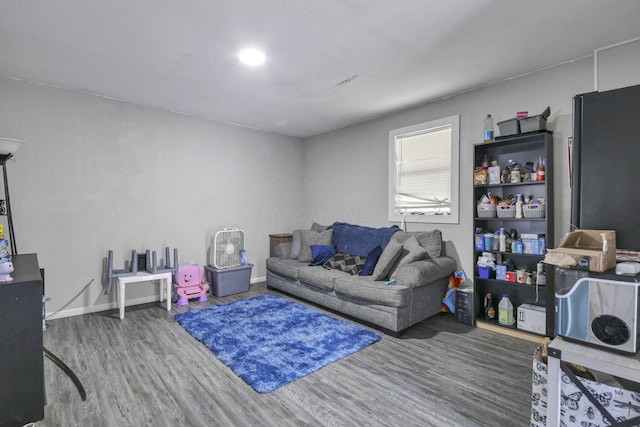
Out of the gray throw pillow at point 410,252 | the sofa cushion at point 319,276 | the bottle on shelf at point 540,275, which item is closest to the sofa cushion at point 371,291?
the sofa cushion at point 319,276

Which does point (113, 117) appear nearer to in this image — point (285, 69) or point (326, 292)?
point (285, 69)

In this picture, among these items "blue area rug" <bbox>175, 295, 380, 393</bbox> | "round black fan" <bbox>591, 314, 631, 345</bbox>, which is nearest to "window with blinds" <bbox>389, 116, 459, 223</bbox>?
"blue area rug" <bbox>175, 295, 380, 393</bbox>

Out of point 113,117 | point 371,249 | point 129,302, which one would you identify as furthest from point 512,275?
point 113,117

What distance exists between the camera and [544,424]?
4.97 feet

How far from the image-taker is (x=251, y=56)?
2715mm

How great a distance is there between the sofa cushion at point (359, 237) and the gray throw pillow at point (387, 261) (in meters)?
0.43

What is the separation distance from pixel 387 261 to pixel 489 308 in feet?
3.78

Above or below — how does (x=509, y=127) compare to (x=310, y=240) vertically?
above

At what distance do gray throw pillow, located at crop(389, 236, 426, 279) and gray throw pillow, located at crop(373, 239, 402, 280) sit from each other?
0.22ft

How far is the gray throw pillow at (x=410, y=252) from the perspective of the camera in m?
3.30

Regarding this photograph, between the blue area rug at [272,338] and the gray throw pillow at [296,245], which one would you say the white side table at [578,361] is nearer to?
the blue area rug at [272,338]

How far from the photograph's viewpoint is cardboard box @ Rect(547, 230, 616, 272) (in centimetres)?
137

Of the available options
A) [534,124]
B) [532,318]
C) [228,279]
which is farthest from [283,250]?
[534,124]

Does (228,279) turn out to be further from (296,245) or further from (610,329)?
(610,329)
